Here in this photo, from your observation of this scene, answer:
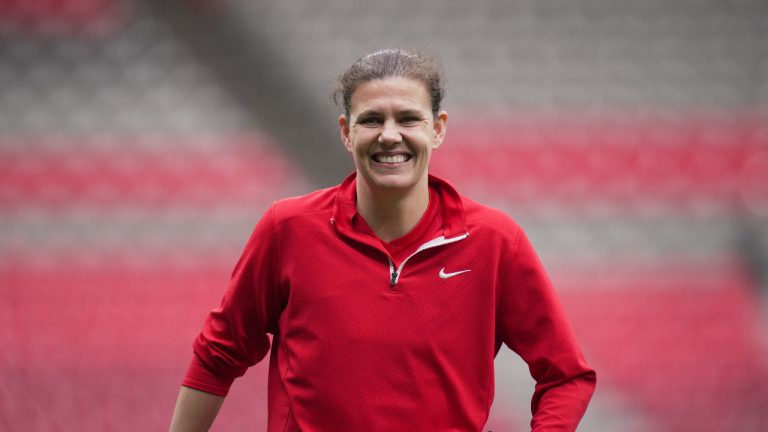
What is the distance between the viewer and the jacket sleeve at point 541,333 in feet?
3.68

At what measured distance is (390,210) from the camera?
1145 millimetres

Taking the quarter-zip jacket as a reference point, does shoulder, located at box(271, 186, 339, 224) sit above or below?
above

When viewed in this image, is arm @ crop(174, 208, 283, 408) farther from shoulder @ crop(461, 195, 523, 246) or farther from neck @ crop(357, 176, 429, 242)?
shoulder @ crop(461, 195, 523, 246)

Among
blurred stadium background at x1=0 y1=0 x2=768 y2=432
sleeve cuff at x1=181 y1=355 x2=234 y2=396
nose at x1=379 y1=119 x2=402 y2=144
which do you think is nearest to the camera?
nose at x1=379 y1=119 x2=402 y2=144

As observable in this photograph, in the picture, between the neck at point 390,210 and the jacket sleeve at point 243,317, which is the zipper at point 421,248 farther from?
the jacket sleeve at point 243,317

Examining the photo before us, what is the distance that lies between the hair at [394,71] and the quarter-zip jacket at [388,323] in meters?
0.12

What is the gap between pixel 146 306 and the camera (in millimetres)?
2654

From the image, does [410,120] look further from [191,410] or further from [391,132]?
[191,410]

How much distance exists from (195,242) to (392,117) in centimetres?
173

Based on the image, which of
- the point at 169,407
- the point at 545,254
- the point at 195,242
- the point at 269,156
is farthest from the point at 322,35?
the point at 169,407

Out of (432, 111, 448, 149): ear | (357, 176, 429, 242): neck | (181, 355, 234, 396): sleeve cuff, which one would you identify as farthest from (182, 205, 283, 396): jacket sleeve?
(432, 111, 448, 149): ear

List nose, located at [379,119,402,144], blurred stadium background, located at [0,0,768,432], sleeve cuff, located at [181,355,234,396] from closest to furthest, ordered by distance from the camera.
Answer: nose, located at [379,119,402,144], sleeve cuff, located at [181,355,234,396], blurred stadium background, located at [0,0,768,432]

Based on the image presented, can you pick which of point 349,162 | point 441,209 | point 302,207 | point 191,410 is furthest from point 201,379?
point 349,162

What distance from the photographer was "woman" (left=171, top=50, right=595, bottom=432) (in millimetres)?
1083
